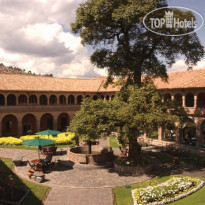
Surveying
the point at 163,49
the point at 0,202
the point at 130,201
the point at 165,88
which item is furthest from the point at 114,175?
the point at 165,88

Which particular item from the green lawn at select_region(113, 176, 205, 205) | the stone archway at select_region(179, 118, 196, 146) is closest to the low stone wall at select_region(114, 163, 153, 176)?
the green lawn at select_region(113, 176, 205, 205)

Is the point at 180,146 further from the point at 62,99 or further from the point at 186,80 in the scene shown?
the point at 62,99

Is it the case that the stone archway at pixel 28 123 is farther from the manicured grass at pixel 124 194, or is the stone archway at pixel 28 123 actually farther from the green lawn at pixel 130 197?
the green lawn at pixel 130 197

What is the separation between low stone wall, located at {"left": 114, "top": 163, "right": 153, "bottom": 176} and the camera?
1747 cm

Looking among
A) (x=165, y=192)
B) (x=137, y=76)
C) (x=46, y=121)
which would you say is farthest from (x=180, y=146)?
(x=46, y=121)

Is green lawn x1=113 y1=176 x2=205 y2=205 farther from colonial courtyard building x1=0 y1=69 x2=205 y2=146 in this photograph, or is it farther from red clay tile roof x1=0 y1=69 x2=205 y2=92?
red clay tile roof x1=0 y1=69 x2=205 y2=92

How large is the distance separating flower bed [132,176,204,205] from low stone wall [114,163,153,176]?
374cm

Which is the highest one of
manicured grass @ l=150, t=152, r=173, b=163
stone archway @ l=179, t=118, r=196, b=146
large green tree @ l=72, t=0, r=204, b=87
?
large green tree @ l=72, t=0, r=204, b=87

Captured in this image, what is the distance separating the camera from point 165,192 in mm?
12508

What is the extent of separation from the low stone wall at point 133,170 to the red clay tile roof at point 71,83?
1299 centimetres

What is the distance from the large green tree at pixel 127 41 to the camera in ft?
61.7

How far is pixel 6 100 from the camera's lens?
32906mm

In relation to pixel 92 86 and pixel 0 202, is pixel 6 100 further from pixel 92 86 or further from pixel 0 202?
pixel 0 202

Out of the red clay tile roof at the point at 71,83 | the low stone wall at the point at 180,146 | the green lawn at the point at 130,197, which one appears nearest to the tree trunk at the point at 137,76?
the red clay tile roof at the point at 71,83
